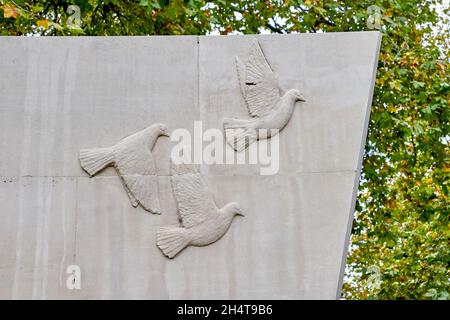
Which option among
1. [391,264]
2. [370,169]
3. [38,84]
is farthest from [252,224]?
[391,264]

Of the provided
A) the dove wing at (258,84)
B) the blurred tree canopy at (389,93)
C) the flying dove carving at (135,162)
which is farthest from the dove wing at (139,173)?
the blurred tree canopy at (389,93)

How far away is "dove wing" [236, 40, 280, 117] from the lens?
7.30m

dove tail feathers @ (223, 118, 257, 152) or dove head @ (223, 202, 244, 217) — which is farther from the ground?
dove tail feathers @ (223, 118, 257, 152)

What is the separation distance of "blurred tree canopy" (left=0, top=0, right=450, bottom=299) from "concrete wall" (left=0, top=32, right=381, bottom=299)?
3348 mm

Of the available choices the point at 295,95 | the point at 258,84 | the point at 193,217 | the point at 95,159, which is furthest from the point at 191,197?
the point at 295,95

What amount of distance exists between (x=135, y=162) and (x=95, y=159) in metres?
0.31

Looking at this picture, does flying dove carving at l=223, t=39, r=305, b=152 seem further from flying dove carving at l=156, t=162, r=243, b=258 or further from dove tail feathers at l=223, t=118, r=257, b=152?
flying dove carving at l=156, t=162, r=243, b=258

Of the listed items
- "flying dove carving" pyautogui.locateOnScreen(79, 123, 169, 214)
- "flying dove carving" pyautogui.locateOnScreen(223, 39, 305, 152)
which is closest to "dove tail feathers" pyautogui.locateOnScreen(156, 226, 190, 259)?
"flying dove carving" pyautogui.locateOnScreen(79, 123, 169, 214)

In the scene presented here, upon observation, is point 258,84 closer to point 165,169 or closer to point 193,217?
point 165,169

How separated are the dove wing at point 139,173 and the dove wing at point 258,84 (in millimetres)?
888

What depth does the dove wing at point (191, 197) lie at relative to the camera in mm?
7168

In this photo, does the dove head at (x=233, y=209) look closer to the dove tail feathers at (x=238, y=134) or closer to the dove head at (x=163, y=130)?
the dove tail feathers at (x=238, y=134)

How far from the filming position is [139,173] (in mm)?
7234

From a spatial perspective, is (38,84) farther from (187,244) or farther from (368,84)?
(368,84)
